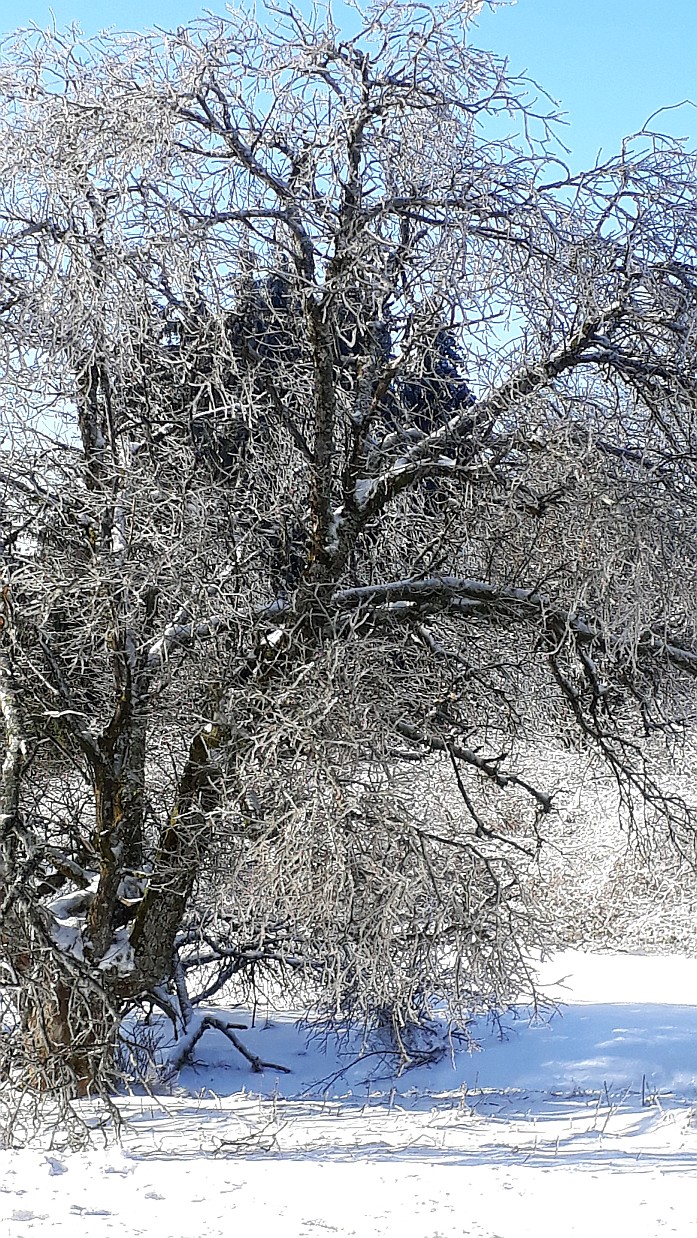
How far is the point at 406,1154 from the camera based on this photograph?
15.6 feet

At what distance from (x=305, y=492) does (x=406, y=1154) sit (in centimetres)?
359

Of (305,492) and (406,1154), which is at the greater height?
(305,492)

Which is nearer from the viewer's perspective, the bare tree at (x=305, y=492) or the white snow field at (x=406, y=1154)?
the white snow field at (x=406, y=1154)

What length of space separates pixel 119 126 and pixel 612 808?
1108cm

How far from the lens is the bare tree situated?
5113mm

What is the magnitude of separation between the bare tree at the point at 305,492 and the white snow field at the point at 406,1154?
62cm

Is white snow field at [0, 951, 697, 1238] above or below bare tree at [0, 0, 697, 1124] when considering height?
below

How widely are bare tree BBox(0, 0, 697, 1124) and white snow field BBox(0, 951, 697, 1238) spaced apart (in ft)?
2.05

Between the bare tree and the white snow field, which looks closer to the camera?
the white snow field

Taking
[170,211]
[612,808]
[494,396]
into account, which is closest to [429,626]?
[494,396]

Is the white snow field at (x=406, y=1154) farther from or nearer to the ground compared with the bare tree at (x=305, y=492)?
nearer to the ground

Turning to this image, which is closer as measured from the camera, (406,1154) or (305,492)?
(406,1154)

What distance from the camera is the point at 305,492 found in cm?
655

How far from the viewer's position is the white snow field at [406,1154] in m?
3.78
